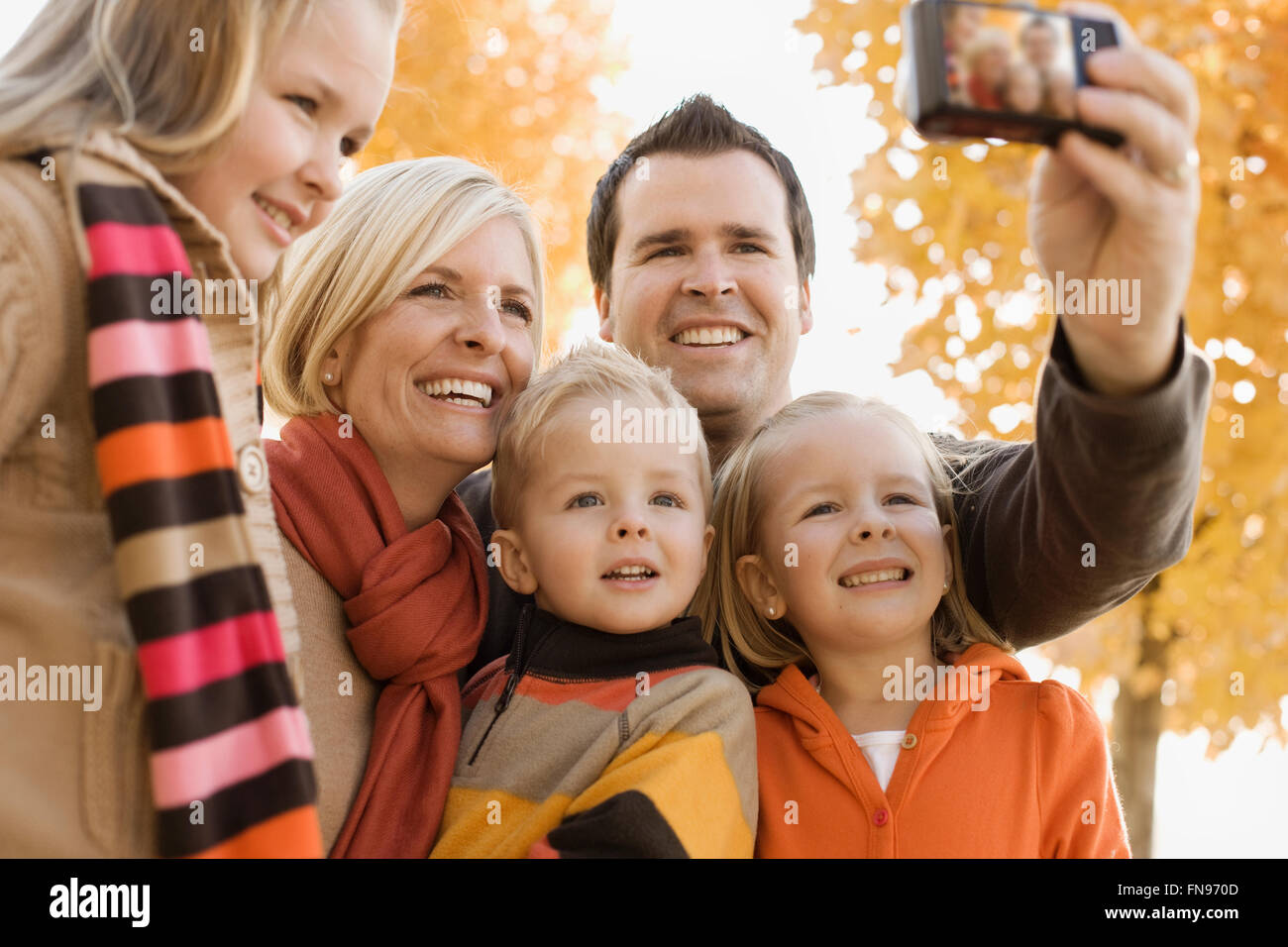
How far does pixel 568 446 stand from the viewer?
2.27m

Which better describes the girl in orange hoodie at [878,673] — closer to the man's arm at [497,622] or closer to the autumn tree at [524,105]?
the man's arm at [497,622]

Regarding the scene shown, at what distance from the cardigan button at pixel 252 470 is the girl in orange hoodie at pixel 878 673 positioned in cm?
104

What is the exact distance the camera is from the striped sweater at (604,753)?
73.7 inches

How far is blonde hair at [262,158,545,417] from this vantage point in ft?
7.78

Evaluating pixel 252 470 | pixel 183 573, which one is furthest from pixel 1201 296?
pixel 183 573

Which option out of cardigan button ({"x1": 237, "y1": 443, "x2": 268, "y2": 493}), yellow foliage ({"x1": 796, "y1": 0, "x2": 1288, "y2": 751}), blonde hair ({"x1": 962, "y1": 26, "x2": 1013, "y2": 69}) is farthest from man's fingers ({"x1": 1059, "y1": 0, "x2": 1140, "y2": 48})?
yellow foliage ({"x1": 796, "y1": 0, "x2": 1288, "y2": 751})

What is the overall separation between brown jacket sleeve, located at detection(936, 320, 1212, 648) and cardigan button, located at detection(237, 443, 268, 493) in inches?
48.6

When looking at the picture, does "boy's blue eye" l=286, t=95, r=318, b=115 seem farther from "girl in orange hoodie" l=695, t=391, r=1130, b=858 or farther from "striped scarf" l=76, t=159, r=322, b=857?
"girl in orange hoodie" l=695, t=391, r=1130, b=858

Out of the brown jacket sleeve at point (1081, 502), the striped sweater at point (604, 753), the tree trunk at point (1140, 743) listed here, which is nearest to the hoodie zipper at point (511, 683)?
the striped sweater at point (604, 753)

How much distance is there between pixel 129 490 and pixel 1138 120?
140cm

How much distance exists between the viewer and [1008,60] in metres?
1.54
